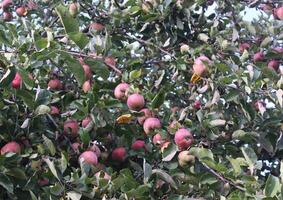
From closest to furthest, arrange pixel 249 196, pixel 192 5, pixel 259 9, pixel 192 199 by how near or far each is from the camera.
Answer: pixel 249 196
pixel 192 199
pixel 192 5
pixel 259 9

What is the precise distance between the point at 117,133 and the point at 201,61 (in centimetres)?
41

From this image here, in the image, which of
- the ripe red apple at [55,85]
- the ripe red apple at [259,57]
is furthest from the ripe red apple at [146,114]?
the ripe red apple at [259,57]

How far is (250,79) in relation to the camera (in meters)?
2.09

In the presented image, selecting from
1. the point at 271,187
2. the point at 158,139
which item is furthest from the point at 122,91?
the point at 271,187

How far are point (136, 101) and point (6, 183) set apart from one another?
470mm

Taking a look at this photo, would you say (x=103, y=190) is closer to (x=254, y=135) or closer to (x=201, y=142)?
(x=201, y=142)

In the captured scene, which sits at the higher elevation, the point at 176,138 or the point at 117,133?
the point at 176,138

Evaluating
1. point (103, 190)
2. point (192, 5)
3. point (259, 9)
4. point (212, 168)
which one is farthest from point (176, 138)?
point (259, 9)

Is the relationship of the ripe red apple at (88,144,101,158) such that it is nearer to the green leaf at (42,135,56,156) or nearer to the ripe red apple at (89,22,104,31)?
the green leaf at (42,135,56,156)

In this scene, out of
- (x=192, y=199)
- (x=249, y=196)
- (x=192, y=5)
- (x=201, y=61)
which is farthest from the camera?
(x=192, y=5)

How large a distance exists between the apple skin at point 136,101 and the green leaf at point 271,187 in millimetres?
501

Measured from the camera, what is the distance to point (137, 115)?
1.93m

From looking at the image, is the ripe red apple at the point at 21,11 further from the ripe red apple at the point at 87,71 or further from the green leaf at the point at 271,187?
the green leaf at the point at 271,187

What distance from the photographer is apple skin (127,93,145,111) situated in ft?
6.15
